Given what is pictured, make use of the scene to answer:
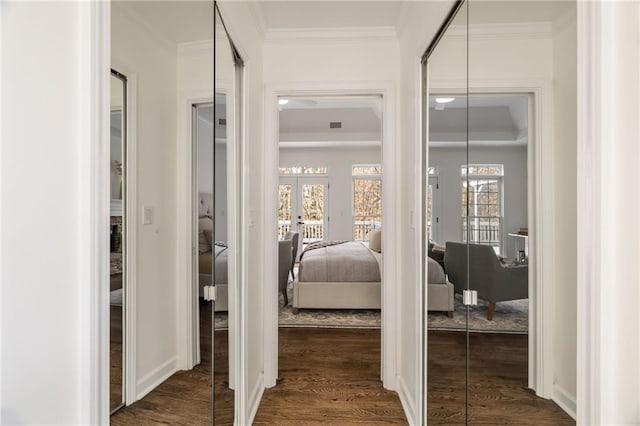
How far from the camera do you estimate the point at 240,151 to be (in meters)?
1.87

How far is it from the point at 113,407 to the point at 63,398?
124 mm

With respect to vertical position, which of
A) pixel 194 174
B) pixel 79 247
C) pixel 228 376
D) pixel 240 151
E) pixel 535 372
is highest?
pixel 240 151

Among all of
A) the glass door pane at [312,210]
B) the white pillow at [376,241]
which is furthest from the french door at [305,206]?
the white pillow at [376,241]

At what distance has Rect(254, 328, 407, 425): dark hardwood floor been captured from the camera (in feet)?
6.71

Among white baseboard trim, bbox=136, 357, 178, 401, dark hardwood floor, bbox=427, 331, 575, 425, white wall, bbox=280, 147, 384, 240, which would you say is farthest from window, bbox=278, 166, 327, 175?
white baseboard trim, bbox=136, 357, 178, 401

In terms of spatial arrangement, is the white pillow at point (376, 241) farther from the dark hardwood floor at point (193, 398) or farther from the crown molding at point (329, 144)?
the dark hardwood floor at point (193, 398)

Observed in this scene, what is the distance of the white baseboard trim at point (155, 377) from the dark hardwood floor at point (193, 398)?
14 mm

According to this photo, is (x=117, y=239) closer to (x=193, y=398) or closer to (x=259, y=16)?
(x=193, y=398)

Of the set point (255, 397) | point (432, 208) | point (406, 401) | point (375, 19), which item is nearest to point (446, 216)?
point (432, 208)

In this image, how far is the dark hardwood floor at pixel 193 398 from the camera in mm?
839

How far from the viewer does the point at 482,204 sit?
121cm

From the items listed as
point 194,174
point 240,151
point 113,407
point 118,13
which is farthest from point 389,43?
point 113,407

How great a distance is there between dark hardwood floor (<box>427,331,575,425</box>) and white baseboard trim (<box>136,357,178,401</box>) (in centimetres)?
101
